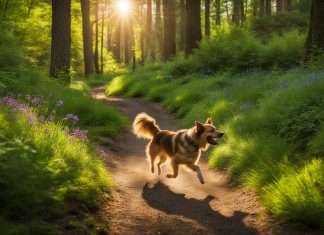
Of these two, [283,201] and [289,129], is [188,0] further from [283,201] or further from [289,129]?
[283,201]

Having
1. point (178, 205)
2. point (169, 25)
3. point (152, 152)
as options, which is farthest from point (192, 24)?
point (178, 205)

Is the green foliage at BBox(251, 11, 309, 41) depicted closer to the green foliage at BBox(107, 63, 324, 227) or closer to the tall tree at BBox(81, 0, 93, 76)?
the tall tree at BBox(81, 0, 93, 76)

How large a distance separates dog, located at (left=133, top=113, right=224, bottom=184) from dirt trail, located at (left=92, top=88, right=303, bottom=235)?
388 millimetres

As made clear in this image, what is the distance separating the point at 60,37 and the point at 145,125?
8.78 meters

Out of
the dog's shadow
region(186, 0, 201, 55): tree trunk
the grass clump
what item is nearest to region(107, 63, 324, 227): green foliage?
the dog's shadow

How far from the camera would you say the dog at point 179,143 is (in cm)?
823

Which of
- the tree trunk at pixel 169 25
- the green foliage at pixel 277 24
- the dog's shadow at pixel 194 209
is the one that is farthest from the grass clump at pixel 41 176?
the tree trunk at pixel 169 25

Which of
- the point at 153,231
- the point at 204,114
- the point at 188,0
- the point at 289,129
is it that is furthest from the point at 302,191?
the point at 188,0

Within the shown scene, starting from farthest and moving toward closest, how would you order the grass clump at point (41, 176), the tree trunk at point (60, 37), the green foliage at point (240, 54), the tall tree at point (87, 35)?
the tall tree at point (87, 35), the green foliage at point (240, 54), the tree trunk at point (60, 37), the grass clump at point (41, 176)

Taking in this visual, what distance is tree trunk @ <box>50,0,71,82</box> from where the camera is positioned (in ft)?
53.6

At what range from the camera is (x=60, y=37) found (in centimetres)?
1659

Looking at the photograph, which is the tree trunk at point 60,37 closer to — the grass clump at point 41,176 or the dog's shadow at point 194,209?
the grass clump at point 41,176

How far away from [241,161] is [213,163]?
122cm

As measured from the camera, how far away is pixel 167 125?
1420cm
